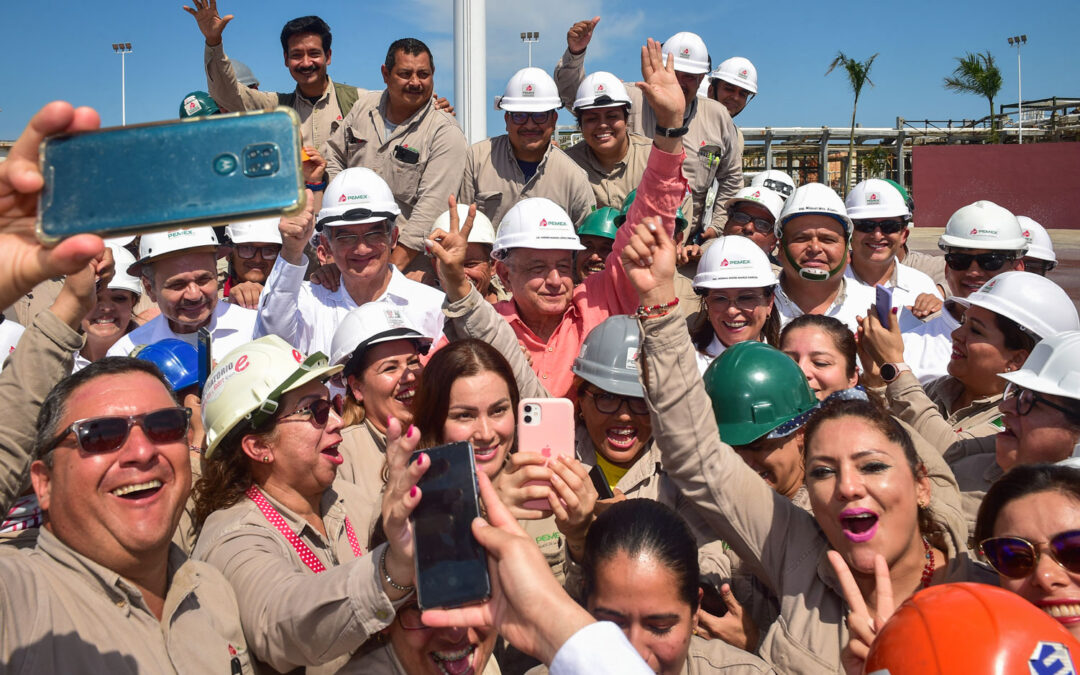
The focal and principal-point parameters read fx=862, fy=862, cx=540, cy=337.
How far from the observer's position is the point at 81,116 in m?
1.75

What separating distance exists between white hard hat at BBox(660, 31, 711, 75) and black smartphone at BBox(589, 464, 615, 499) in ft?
16.8

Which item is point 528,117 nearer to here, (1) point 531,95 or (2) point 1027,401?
(1) point 531,95

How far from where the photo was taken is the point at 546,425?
3.35 m

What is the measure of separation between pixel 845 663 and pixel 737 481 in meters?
0.84

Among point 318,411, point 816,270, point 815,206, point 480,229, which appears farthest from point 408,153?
point 318,411

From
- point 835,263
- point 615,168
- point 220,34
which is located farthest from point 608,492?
point 220,34

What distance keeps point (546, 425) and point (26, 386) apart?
5.81 ft

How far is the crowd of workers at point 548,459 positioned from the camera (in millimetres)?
2387

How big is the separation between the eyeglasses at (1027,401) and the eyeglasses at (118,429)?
11.1 feet

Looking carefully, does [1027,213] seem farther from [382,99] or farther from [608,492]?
[608,492]

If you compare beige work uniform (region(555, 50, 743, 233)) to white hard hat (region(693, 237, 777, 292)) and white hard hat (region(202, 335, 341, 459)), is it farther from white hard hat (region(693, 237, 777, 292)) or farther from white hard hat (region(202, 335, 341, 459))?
white hard hat (region(202, 335, 341, 459))

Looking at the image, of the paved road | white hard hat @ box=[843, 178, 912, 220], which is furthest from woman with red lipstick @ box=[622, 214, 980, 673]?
the paved road

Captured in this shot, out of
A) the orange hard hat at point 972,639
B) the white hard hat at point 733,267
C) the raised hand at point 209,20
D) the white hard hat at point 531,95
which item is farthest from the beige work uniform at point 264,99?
the orange hard hat at point 972,639

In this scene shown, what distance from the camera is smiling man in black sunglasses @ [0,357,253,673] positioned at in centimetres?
245
